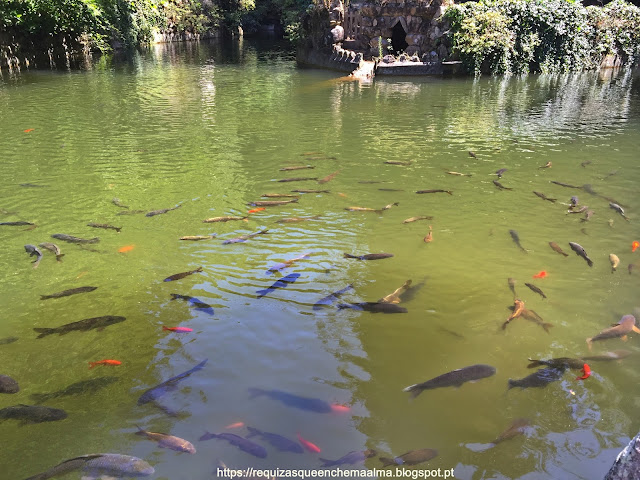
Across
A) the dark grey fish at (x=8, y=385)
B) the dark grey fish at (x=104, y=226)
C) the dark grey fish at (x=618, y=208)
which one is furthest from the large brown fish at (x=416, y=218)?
the dark grey fish at (x=8, y=385)

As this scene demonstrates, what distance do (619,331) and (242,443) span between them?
11.2 feet

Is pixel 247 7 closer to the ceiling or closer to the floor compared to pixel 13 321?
closer to the ceiling

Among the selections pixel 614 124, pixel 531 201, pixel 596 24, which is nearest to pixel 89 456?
pixel 531 201

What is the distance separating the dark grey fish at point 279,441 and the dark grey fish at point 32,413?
1.42 metres

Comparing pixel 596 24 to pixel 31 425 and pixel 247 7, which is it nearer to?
pixel 31 425

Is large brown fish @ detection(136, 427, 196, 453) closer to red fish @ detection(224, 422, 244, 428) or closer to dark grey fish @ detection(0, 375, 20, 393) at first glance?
red fish @ detection(224, 422, 244, 428)

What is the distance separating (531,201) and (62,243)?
680cm

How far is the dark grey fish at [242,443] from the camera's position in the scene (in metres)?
3.05

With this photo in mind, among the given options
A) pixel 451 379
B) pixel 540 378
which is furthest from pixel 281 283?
pixel 540 378

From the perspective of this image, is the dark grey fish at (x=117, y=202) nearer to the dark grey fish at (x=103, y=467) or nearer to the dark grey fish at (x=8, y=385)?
the dark grey fish at (x=8, y=385)

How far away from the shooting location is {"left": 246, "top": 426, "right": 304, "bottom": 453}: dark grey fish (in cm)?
308

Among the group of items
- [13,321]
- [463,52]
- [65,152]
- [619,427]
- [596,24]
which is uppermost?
[596,24]

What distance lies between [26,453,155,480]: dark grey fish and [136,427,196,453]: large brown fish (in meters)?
0.18

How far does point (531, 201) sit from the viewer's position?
7.34 meters
